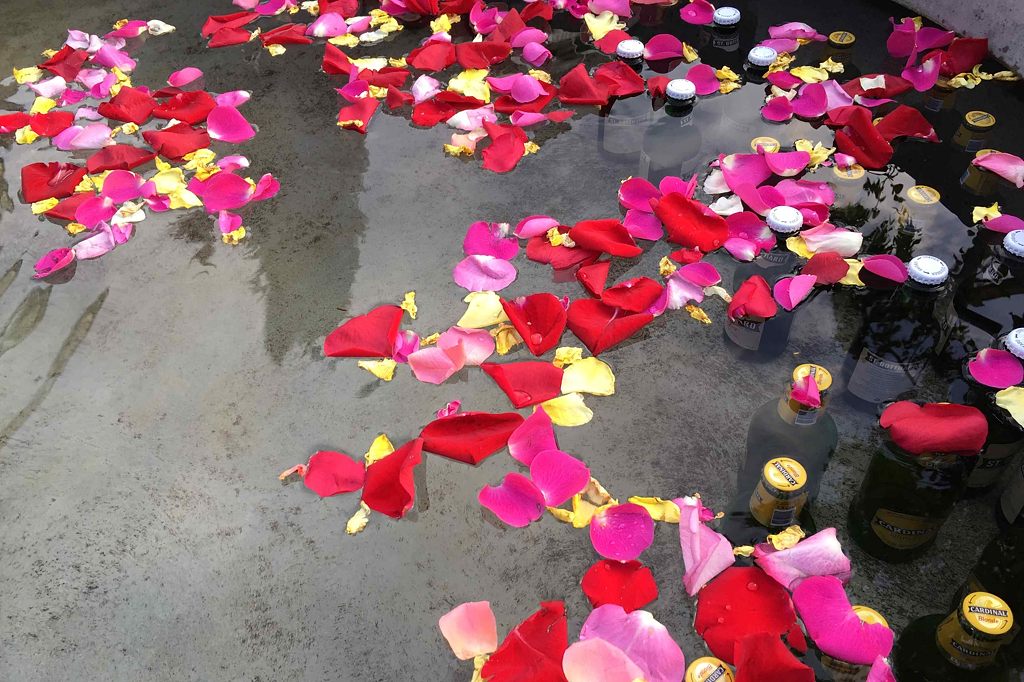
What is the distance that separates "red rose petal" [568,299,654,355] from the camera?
172 cm

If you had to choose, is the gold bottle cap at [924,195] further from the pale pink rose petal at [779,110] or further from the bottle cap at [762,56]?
the bottle cap at [762,56]

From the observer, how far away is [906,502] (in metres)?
1.32

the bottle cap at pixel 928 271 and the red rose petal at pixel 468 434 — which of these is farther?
the red rose petal at pixel 468 434

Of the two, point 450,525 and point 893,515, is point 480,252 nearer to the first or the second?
point 450,525

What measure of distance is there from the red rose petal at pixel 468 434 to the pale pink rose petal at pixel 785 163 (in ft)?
3.68

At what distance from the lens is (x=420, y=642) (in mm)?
1300

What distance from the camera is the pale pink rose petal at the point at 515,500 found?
146 centimetres

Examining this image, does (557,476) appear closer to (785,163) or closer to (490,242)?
(490,242)

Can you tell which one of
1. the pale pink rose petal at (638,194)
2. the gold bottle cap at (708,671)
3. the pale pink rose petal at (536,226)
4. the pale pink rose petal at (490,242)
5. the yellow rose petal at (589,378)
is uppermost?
the pale pink rose petal at (638,194)

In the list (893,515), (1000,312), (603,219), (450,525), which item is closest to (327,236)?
(603,219)

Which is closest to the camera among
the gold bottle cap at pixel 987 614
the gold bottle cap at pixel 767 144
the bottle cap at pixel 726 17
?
the gold bottle cap at pixel 987 614

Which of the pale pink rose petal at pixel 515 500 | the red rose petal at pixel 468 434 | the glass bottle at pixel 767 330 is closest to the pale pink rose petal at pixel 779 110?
the glass bottle at pixel 767 330

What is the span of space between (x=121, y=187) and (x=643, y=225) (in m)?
1.62

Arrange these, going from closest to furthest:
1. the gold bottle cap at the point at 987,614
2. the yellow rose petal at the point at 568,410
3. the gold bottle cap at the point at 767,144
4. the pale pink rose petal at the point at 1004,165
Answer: the gold bottle cap at the point at 987,614, the yellow rose petal at the point at 568,410, the pale pink rose petal at the point at 1004,165, the gold bottle cap at the point at 767,144
